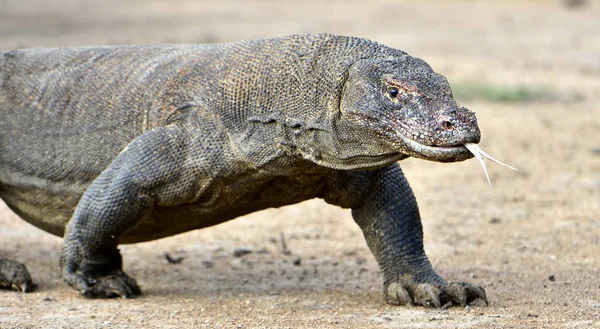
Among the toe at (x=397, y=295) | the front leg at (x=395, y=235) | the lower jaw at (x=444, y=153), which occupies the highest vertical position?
the lower jaw at (x=444, y=153)

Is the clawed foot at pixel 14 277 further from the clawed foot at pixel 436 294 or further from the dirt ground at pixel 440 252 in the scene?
the clawed foot at pixel 436 294

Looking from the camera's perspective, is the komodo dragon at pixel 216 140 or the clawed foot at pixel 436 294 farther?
the clawed foot at pixel 436 294

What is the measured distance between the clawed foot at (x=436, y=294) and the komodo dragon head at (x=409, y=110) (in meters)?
1.02

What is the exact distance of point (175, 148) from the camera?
204 inches

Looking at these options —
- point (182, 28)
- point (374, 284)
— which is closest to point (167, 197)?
point (374, 284)

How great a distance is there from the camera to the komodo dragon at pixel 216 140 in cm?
464

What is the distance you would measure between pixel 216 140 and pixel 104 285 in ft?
3.30

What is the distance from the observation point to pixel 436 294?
5.25 m

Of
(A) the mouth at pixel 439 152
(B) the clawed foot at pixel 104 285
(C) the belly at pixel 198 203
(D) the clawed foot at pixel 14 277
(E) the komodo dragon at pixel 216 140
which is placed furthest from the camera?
(D) the clawed foot at pixel 14 277

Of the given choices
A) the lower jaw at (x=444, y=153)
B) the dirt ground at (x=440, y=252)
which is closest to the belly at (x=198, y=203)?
the dirt ground at (x=440, y=252)

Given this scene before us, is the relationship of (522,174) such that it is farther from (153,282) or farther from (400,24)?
(400,24)

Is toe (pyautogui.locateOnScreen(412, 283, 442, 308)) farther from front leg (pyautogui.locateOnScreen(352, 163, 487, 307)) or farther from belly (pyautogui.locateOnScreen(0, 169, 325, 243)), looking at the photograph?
belly (pyautogui.locateOnScreen(0, 169, 325, 243))

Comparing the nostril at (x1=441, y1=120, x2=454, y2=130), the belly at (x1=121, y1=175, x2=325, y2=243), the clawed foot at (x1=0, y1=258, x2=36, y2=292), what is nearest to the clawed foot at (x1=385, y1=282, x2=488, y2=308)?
the belly at (x1=121, y1=175, x2=325, y2=243)

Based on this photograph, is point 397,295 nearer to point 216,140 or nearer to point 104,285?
point 216,140
